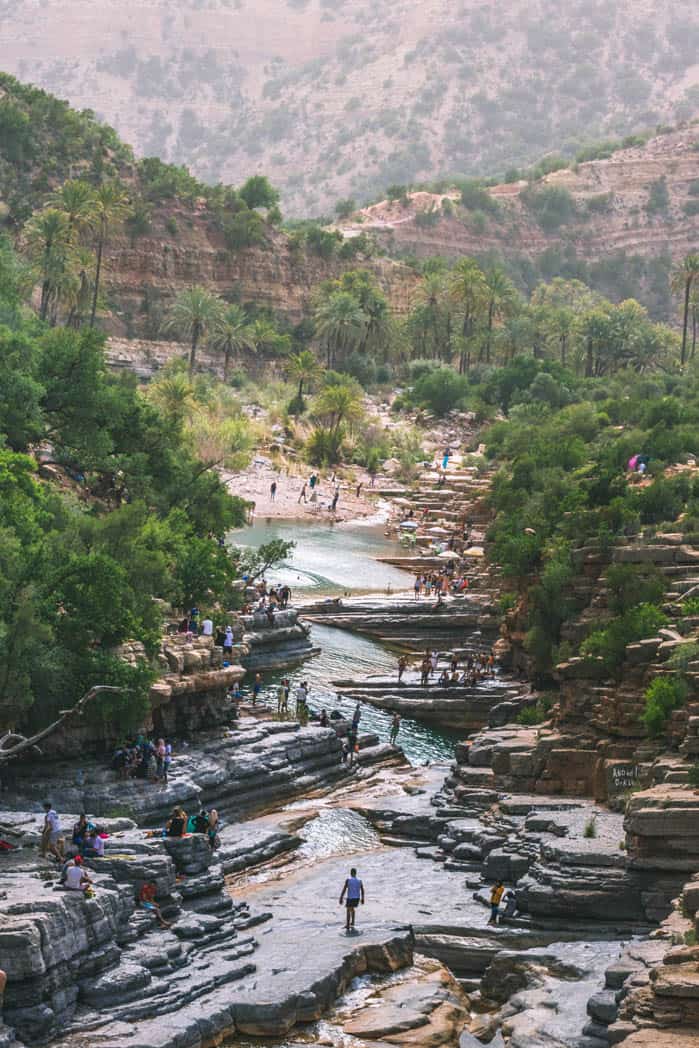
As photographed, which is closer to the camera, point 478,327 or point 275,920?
point 275,920

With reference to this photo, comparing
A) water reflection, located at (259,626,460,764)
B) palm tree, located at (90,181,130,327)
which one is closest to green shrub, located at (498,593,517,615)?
water reflection, located at (259,626,460,764)

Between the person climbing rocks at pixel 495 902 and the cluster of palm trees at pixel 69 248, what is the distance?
68040mm

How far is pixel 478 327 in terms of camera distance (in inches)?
5925

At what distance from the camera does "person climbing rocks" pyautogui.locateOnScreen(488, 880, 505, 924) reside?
3708 centimetres

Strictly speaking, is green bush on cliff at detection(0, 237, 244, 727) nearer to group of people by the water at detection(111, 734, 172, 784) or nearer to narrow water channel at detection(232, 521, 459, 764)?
group of people by the water at detection(111, 734, 172, 784)

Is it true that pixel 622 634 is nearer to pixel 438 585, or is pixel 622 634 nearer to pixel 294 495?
pixel 438 585

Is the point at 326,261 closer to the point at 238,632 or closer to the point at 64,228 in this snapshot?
the point at 64,228

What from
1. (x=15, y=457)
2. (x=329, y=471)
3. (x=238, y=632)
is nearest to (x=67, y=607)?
(x=15, y=457)

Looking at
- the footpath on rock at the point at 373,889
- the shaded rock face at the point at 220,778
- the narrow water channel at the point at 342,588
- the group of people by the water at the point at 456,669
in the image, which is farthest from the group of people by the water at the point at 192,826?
the group of people by the water at the point at 456,669

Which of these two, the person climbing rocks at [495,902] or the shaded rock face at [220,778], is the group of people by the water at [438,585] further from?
the person climbing rocks at [495,902]

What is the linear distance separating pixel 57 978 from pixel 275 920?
7.59 meters

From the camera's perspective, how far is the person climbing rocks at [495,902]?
37.1 metres

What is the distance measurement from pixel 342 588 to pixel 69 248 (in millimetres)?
40156

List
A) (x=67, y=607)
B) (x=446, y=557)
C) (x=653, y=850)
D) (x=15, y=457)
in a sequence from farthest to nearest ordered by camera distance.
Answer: (x=446, y=557), (x=15, y=457), (x=67, y=607), (x=653, y=850)
